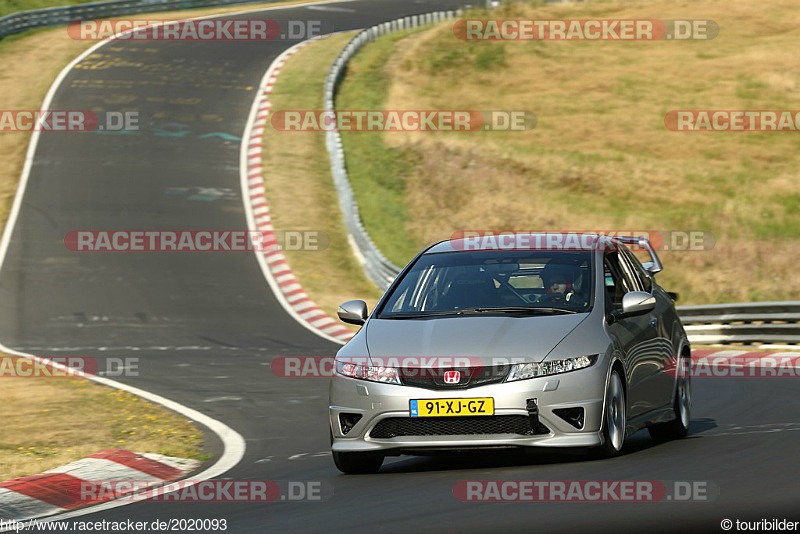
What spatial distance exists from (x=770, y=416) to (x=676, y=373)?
1.58 meters

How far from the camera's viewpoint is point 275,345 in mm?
20484

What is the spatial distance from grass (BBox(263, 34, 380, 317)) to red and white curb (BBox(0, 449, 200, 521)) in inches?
526

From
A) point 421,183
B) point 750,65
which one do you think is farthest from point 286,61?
point 750,65

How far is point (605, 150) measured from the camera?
122 ft

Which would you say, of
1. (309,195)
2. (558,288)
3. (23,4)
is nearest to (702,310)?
(558,288)

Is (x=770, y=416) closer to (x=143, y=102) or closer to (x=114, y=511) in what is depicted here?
(x=114, y=511)
